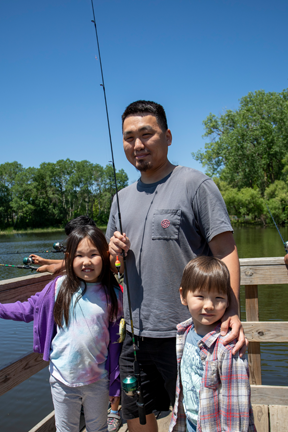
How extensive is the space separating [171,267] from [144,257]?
158 mm

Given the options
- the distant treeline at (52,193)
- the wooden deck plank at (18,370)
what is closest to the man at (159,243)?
the wooden deck plank at (18,370)

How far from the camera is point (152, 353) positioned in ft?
6.04

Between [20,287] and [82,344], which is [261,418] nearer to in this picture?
[82,344]

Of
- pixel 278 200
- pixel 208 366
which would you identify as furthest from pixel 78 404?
pixel 278 200

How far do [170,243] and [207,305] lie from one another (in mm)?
383

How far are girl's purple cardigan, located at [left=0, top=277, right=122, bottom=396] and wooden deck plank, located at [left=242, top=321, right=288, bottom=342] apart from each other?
35.3 inches

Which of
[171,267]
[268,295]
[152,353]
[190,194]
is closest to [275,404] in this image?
[152,353]

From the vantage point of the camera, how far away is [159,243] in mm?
1825

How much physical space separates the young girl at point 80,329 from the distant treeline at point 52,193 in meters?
57.3

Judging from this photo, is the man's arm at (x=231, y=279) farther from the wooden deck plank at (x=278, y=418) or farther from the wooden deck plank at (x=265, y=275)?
the wooden deck plank at (x=278, y=418)

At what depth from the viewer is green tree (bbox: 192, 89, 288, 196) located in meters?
34.7

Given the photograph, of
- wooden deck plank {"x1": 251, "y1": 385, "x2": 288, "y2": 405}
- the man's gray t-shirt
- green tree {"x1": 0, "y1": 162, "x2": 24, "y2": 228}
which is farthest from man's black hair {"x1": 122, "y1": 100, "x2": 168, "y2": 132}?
green tree {"x1": 0, "y1": 162, "x2": 24, "y2": 228}

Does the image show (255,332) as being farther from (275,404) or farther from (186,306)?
(186,306)

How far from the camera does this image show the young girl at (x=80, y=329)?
1857mm
